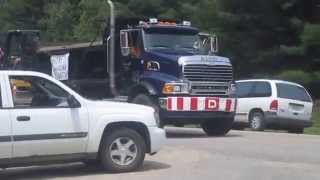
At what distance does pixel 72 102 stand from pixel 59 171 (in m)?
1.60

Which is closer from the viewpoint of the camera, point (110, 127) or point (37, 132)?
point (37, 132)

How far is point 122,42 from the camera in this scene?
19.6 meters

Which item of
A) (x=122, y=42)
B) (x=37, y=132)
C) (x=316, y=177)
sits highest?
(x=122, y=42)

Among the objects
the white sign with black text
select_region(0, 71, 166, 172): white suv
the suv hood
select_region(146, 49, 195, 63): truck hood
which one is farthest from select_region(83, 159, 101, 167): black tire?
the white sign with black text

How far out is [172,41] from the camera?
19750 mm

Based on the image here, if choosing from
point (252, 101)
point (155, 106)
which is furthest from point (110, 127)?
point (252, 101)

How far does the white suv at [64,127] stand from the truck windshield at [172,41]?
698 cm

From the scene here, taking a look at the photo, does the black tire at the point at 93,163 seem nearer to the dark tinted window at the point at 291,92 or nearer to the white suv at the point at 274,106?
the white suv at the point at 274,106

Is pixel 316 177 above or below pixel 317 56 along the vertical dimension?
below

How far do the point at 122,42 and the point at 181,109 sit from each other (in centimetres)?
249

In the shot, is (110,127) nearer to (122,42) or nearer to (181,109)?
(181,109)

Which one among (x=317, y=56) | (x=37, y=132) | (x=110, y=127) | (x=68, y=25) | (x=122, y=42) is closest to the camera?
(x=37, y=132)

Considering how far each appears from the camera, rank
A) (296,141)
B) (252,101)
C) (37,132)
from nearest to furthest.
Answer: (37,132)
(296,141)
(252,101)

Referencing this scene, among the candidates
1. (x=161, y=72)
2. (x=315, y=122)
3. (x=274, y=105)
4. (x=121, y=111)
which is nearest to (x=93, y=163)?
(x=121, y=111)
